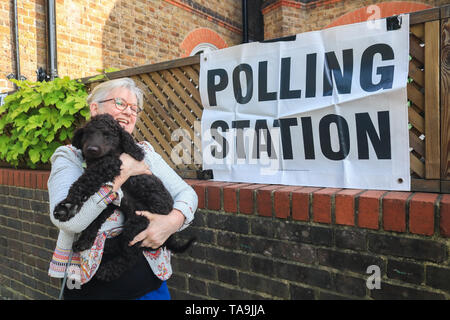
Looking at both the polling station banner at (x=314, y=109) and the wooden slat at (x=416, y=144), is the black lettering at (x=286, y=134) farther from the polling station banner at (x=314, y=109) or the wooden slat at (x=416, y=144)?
the wooden slat at (x=416, y=144)

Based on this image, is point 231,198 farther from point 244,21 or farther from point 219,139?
point 244,21

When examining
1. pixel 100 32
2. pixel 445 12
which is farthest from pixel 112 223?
pixel 100 32

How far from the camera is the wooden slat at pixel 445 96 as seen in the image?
1720mm

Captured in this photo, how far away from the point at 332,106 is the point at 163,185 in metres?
1.13

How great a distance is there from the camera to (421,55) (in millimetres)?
1822

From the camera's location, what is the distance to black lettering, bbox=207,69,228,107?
247 cm

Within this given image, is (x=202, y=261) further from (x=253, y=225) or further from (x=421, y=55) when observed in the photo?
(x=421, y=55)

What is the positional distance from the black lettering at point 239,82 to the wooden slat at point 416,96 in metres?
0.99

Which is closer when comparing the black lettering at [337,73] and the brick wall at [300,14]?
the black lettering at [337,73]

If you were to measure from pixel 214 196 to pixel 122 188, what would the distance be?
0.88m

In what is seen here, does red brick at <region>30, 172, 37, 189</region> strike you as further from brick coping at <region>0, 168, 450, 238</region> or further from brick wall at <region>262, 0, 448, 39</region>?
brick wall at <region>262, 0, 448, 39</region>

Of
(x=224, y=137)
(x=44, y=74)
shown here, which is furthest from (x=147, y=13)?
(x=224, y=137)

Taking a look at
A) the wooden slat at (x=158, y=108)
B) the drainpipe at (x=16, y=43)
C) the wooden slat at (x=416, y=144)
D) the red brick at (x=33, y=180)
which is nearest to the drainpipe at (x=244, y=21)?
the drainpipe at (x=16, y=43)
